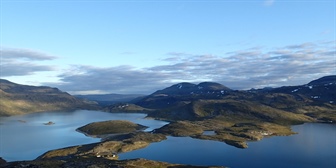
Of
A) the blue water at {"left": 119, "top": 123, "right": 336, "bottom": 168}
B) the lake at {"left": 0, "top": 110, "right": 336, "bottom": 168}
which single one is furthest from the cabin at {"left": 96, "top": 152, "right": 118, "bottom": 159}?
the blue water at {"left": 119, "top": 123, "right": 336, "bottom": 168}

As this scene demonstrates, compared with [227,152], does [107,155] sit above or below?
above

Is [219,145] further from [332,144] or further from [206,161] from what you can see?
[332,144]


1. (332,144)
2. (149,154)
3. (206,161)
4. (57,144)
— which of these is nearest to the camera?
(206,161)

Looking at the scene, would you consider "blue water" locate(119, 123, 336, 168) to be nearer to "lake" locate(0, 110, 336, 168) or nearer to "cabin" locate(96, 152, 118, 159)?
"lake" locate(0, 110, 336, 168)

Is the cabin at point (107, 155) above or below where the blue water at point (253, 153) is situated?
above

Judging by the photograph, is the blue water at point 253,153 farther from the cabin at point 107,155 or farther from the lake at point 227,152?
the cabin at point 107,155

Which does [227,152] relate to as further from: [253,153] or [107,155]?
[107,155]

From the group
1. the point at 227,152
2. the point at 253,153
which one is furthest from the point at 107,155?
the point at 253,153

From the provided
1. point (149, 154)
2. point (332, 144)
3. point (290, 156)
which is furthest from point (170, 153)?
point (332, 144)

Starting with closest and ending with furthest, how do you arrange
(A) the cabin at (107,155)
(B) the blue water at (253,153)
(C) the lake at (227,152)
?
(B) the blue water at (253,153) < (C) the lake at (227,152) < (A) the cabin at (107,155)

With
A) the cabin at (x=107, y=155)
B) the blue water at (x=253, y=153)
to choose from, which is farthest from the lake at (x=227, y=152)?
the cabin at (x=107, y=155)

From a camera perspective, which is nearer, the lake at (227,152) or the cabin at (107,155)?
the lake at (227,152)
